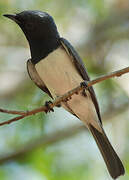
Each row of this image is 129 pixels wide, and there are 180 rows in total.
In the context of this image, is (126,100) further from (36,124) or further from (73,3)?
(73,3)

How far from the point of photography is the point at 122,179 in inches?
305

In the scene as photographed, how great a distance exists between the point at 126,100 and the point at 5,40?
2.33m

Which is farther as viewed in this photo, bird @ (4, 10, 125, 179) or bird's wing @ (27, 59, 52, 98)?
bird's wing @ (27, 59, 52, 98)

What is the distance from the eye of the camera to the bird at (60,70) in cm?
591

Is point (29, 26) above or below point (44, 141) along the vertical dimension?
above

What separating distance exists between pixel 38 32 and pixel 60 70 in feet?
2.13

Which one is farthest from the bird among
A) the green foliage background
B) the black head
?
the green foliage background

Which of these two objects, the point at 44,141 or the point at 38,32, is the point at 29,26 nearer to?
the point at 38,32

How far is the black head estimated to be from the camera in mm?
6051

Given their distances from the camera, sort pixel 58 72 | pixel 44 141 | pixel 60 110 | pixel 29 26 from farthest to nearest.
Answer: pixel 60 110 → pixel 44 141 → pixel 29 26 → pixel 58 72

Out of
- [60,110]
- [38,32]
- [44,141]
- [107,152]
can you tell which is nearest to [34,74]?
[38,32]

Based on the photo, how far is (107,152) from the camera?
6.27 meters

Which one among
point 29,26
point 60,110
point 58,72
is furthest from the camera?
point 60,110

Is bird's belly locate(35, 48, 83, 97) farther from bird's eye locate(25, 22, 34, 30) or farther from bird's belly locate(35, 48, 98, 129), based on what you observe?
bird's eye locate(25, 22, 34, 30)
